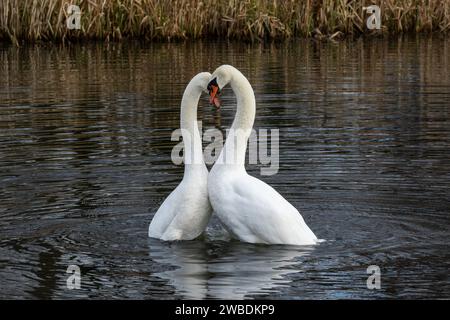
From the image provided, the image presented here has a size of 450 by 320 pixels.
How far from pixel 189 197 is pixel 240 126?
0.72 m

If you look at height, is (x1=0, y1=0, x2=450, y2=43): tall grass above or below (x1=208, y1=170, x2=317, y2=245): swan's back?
above

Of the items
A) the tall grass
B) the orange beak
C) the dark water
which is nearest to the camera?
the dark water

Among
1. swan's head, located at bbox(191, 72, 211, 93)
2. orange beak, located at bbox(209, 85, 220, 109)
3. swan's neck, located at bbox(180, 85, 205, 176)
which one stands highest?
swan's head, located at bbox(191, 72, 211, 93)

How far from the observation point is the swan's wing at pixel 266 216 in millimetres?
8172

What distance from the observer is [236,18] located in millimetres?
23594

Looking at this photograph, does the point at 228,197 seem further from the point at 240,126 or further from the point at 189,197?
the point at 240,126

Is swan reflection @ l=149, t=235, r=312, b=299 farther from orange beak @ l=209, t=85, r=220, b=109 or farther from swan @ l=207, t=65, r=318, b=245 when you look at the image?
orange beak @ l=209, t=85, r=220, b=109

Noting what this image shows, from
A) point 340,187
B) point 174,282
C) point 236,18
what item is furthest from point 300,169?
point 236,18

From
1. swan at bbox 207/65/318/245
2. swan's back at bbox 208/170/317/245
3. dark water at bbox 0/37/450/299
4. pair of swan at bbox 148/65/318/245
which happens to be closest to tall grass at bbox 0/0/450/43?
dark water at bbox 0/37/450/299

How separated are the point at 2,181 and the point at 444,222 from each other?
4418mm

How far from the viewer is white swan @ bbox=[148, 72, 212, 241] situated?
8.48m

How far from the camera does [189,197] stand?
8461 mm

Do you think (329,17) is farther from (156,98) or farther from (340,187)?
(340,187)

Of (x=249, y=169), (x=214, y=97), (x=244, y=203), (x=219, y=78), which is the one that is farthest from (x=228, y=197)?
(x=249, y=169)
